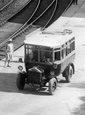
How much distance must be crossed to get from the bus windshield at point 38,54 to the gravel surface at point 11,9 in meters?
13.9

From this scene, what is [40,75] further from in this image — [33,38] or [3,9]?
[3,9]

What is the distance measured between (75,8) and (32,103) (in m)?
18.7

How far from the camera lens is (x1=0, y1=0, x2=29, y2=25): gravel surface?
32800mm

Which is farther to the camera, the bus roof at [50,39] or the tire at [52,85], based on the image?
the bus roof at [50,39]

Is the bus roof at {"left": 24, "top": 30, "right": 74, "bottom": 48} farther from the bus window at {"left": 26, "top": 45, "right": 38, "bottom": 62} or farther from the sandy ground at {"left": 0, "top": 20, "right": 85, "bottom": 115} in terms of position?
the sandy ground at {"left": 0, "top": 20, "right": 85, "bottom": 115}

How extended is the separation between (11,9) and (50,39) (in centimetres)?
1650

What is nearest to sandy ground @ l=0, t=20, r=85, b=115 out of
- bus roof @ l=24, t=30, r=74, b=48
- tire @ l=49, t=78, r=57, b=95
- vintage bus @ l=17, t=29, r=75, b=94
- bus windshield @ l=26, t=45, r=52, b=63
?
tire @ l=49, t=78, r=57, b=95

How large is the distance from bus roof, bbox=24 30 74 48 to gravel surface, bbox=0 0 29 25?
13021mm

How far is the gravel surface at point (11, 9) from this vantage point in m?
32.8

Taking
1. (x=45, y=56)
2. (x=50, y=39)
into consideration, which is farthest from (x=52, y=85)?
(x=50, y=39)

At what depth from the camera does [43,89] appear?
18.6 m

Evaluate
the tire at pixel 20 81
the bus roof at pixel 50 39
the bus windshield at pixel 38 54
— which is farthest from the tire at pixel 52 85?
the bus roof at pixel 50 39

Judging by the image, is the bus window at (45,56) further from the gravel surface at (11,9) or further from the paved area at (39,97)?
the gravel surface at (11,9)

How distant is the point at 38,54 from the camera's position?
18094mm
